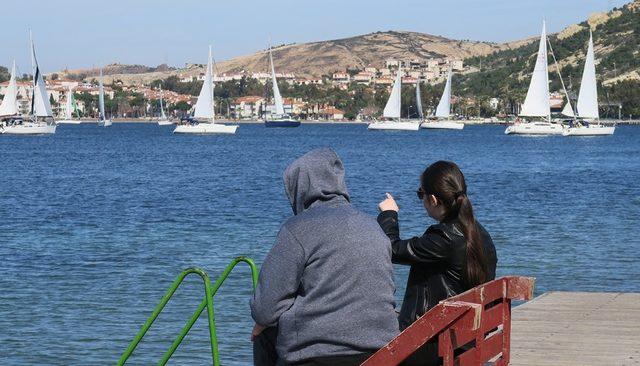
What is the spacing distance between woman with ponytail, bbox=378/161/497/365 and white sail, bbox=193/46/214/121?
88.4 meters

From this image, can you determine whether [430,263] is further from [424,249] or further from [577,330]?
[577,330]

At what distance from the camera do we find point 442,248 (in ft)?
17.9

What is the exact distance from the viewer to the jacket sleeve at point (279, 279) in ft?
15.0

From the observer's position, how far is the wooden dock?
27.2 feet

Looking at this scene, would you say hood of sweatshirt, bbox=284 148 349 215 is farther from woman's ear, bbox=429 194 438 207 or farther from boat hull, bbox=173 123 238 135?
boat hull, bbox=173 123 238 135

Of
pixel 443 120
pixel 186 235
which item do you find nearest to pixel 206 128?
pixel 443 120

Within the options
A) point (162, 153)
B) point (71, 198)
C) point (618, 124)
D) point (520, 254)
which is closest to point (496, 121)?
point (618, 124)

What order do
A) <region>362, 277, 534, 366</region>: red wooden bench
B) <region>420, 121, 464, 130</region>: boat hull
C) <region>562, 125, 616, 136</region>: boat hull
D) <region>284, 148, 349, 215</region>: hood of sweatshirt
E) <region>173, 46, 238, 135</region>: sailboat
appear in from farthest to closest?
<region>420, 121, 464, 130</region>: boat hull
<region>562, 125, 616, 136</region>: boat hull
<region>173, 46, 238, 135</region>: sailboat
<region>284, 148, 349, 215</region>: hood of sweatshirt
<region>362, 277, 534, 366</region>: red wooden bench

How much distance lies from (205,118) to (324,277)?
329 feet

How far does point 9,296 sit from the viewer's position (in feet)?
Result: 53.2

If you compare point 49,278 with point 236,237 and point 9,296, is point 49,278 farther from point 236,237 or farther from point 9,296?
point 236,237

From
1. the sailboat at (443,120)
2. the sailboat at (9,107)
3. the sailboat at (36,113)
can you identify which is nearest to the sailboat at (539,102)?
the sailboat at (443,120)

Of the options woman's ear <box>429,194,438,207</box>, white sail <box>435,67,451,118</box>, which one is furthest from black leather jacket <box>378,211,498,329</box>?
white sail <box>435,67,451,118</box>

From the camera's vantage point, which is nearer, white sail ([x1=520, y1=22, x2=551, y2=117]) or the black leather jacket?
the black leather jacket
